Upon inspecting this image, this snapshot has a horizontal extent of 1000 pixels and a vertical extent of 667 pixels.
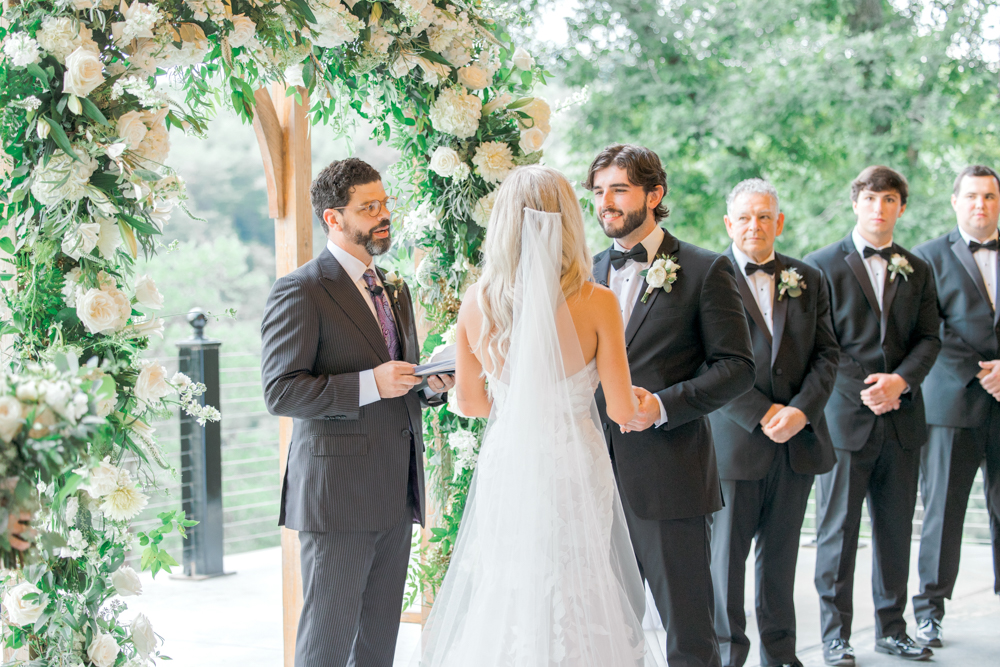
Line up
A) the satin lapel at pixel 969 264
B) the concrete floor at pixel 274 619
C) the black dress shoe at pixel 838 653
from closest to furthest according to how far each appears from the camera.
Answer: the black dress shoe at pixel 838 653
the concrete floor at pixel 274 619
the satin lapel at pixel 969 264

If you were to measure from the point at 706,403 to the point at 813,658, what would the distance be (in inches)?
72.0

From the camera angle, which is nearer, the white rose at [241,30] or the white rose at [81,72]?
the white rose at [81,72]

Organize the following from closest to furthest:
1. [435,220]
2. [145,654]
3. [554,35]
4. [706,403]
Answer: [145,654]
[706,403]
[435,220]
[554,35]

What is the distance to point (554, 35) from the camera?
887 centimetres

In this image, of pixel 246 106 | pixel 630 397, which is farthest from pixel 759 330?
pixel 246 106

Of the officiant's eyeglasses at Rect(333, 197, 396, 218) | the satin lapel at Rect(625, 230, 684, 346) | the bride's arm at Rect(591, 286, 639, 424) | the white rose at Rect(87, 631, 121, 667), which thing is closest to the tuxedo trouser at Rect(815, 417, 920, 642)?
the satin lapel at Rect(625, 230, 684, 346)

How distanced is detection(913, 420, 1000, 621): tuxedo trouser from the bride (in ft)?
7.82

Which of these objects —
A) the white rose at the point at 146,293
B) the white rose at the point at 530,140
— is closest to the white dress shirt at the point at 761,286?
the white rose at the point at 530,140

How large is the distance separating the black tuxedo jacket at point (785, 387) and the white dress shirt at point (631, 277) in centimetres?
74

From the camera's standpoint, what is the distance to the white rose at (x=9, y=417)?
1.61m

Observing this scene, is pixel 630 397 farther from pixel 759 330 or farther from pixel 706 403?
pixel 759 330

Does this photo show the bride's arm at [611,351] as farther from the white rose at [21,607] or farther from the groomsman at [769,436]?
the white rose at [21,607]

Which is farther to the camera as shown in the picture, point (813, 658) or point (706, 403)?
point (813, 658)

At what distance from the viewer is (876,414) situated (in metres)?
3.85
